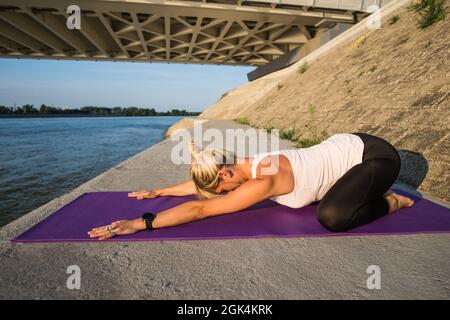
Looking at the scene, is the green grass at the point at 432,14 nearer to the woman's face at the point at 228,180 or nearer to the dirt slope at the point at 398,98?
the dirt slope at the point at 398,98

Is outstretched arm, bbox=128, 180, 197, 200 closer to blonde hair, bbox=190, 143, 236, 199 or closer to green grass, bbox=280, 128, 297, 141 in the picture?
blonde hair, bbox=190, 143, 236, 199

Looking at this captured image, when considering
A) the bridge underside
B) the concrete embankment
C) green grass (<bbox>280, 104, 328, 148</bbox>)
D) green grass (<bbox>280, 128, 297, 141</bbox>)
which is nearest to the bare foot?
the concrete embankment

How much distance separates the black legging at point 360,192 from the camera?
2570mm

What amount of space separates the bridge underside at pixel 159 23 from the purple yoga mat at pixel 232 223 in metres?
21.6

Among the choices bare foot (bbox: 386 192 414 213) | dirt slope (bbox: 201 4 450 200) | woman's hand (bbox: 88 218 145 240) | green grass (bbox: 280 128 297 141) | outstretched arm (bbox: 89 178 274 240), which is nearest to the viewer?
outstretched arm (bbox: 89 178 274 240)

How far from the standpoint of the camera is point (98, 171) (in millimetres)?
10617

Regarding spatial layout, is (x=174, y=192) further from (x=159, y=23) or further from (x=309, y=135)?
(x=159, y=23)

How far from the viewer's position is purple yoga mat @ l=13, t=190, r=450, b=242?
8.34 ft

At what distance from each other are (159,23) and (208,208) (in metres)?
30.3

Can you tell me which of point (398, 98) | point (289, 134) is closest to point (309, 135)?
point (289, 134)

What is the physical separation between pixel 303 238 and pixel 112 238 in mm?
1647

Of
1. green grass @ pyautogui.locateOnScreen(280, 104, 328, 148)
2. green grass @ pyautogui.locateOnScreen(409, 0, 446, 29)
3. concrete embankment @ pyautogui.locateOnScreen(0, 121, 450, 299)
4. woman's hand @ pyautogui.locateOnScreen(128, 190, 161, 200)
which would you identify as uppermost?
green grass @ pyautogui.locateOnScreen(409, 0, 446, 29)

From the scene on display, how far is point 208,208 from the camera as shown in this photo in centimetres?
238
